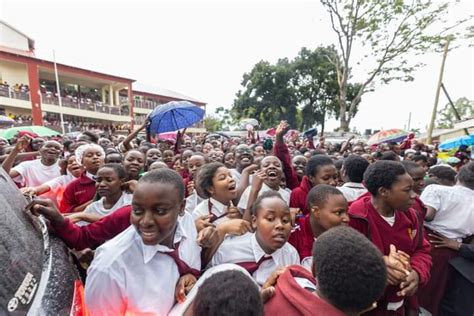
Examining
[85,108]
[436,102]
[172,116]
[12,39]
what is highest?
[12,39]

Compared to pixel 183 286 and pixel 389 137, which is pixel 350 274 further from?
pixel 389 137

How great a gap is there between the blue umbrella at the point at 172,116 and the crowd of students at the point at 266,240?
315 centimetres

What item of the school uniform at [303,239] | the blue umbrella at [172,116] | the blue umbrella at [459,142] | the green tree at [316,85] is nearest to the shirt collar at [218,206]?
the school uniform at [303,239]

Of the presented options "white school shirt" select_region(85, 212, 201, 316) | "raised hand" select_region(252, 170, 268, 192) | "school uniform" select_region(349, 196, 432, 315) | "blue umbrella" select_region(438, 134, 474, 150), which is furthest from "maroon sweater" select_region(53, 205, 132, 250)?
"blue umbrella" select_region(438, 134, 474, 150)

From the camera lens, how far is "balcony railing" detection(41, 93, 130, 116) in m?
24.3

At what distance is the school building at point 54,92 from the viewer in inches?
881

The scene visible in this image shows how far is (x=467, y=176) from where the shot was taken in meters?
2.79

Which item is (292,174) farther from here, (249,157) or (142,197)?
(142,197)

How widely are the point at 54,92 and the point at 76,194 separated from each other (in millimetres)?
27250

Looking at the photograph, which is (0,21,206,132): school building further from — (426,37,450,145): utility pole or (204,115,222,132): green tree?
(204,115,222,132): green tree

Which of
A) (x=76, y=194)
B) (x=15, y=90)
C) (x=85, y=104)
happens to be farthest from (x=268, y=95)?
(x=76, y=194)

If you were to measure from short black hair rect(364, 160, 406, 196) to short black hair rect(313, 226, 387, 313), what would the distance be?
1.17 metres

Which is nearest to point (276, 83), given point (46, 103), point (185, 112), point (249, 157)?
point (46, 103)

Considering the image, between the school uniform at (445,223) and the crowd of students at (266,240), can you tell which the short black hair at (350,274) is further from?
the school uniform at (445,223)
